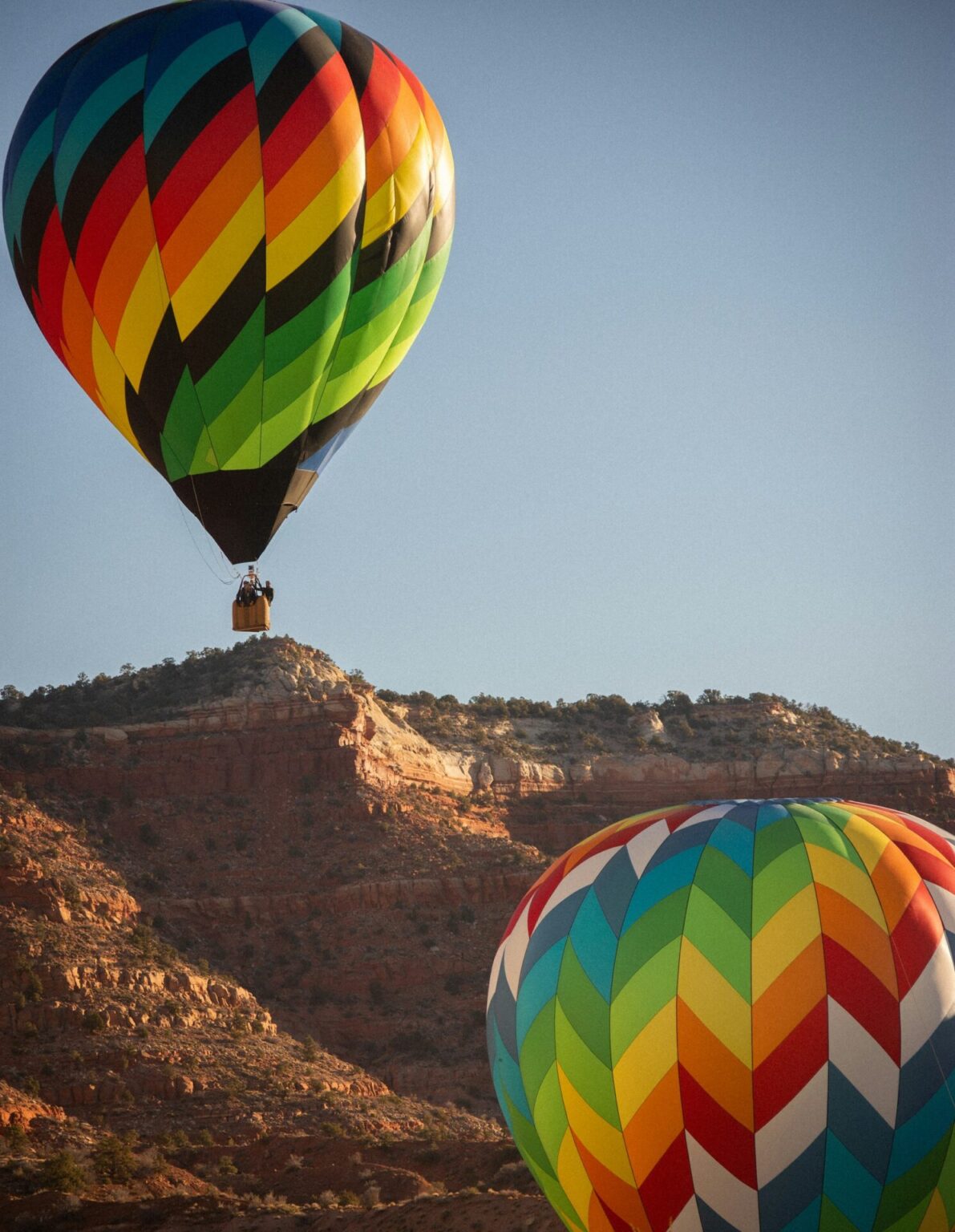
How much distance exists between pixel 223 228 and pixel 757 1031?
508 inches

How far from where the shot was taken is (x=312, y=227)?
2392cm

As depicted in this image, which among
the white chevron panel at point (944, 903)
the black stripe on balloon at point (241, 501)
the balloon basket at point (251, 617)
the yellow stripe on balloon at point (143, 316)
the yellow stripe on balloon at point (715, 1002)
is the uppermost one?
the yellow stripe on balloon at point (143, 316)

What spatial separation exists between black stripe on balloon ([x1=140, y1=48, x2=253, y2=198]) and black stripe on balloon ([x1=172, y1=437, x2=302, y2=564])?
4.08 metres

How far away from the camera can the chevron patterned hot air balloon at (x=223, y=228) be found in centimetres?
2370

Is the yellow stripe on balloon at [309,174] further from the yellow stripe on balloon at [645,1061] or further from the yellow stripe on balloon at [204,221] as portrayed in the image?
the yellow stripe on balloon at [645,1061]

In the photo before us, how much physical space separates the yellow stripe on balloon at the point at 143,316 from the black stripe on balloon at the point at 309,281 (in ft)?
4.89

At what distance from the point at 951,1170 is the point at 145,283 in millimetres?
15466

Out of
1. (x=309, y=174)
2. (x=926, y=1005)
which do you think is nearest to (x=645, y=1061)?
(x=926, y=1005)

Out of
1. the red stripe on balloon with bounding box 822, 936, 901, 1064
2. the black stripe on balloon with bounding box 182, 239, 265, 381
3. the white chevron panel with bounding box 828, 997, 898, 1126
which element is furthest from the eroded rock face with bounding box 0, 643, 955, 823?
the white chevron panel with bounding box 828, 997, 898, 1126

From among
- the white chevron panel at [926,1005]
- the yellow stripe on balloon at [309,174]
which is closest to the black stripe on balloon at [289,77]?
the yellow stripe on balloon at [309,174]

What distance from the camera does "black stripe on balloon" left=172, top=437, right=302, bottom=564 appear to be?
2461cm

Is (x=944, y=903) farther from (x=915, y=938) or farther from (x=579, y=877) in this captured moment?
(x=579, y=877)

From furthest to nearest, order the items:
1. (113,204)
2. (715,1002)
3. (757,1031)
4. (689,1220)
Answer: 1. (113,204)
2. (689,1220)
3. (715,1002)
4. (757,1031)

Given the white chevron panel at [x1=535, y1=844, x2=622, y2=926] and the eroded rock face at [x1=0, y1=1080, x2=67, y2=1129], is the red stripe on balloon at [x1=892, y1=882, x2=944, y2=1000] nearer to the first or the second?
the white chevron panel at [x1=535, y1=844, x2=622, y2=926]
